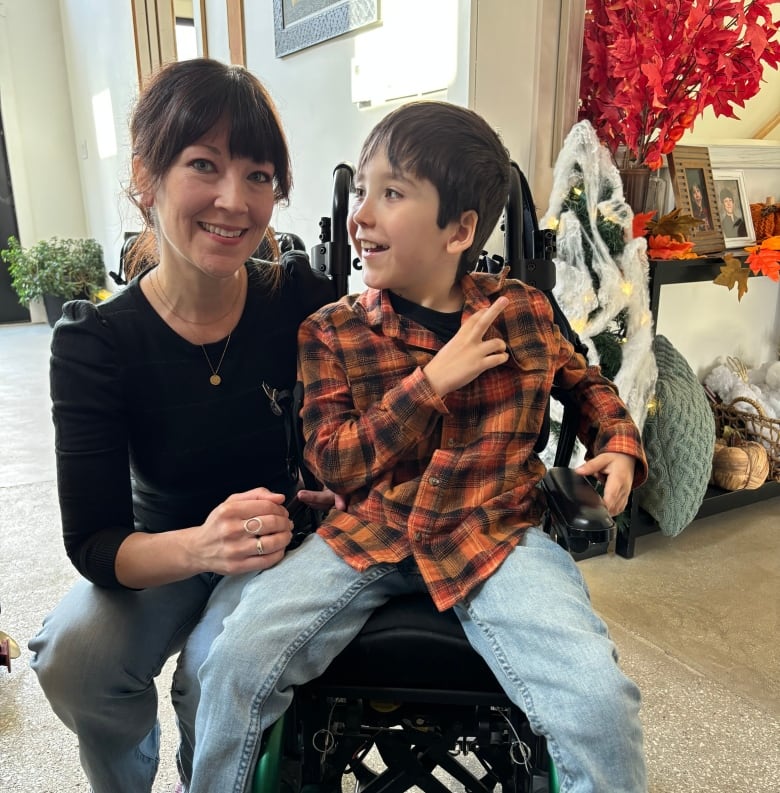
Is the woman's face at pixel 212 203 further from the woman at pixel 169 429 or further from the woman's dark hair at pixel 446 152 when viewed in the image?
the woman's dark hair at pixel 446 152

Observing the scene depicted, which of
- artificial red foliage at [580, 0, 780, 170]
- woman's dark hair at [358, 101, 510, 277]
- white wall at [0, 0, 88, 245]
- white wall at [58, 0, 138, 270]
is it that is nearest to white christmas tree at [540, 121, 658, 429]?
artificial red foliage at [580, 0, 780, 170]

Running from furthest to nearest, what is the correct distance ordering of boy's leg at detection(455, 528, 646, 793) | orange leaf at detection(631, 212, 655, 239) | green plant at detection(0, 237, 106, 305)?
green plant at detection(0, 237, 106, 305) → orange leaf at detection(631, 212, 655, 239) → boy's leg at detection(455, 528, 646, 793)

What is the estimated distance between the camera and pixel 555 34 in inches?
74.9

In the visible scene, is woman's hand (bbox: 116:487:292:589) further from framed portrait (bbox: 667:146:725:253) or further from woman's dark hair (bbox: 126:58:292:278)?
framed portrait (bbox: 667:146:725:253)

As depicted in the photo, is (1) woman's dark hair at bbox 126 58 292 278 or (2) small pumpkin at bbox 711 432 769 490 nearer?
(1) woman's dark hair at bbox 126 58 292 278

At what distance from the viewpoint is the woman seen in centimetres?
94

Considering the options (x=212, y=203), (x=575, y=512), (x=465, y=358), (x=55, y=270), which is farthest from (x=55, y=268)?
(x=575, y=512)

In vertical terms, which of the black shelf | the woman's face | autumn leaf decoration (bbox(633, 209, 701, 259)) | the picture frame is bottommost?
the black shelf

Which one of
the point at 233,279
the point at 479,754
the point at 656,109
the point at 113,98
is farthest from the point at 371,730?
the point at 113,98

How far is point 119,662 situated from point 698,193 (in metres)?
2.15

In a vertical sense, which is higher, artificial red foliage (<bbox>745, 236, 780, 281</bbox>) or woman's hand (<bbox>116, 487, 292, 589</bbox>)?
artificial red foliage (<bbox>745, 236, 780, 281</bbox>)

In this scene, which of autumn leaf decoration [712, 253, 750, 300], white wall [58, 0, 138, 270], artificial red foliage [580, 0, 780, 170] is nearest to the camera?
artificial red foliage [580, 0, 780, 170]

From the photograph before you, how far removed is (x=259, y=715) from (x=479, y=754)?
1.39 ft

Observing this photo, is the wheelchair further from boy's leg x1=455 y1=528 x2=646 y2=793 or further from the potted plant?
the potted plant
